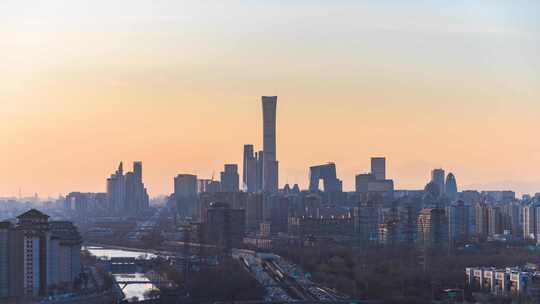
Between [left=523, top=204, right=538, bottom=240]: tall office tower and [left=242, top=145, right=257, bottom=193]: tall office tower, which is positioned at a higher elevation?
[left=242, top=145, right=257, bottom=193]: tall office tower

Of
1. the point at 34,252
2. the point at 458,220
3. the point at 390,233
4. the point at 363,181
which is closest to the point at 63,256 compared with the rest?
the point at 34,252

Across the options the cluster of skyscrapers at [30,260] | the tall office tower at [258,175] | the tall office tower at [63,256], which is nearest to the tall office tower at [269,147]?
the tall office tower at [258,175]

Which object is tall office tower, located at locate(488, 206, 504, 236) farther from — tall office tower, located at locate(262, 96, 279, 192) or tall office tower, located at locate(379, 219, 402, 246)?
tall office tower, located at locate(262, 96, 279, 192)

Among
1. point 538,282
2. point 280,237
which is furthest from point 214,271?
point 280,237

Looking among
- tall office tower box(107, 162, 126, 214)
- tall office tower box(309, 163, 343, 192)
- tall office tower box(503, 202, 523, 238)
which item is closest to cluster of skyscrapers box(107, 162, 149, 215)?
tall office tower box(107, 162, 126, 214)

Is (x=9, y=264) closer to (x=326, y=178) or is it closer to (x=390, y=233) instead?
(x=390, y=233)

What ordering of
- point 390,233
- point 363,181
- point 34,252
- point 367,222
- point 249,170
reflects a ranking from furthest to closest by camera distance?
point 249,170, point 363,181, point 367,222, point 390,233, point 34,252

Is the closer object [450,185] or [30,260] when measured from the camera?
[30,260]

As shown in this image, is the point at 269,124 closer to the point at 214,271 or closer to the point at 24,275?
the point at 214,271
